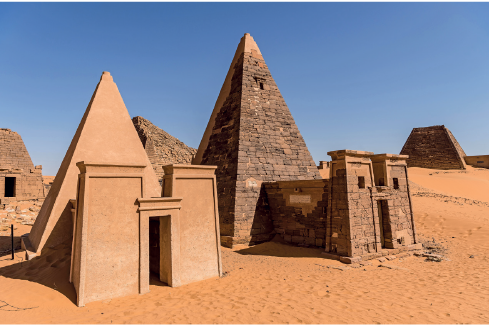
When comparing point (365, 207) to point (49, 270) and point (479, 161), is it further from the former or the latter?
point (479, 161)

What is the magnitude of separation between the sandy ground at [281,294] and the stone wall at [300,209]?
716mm

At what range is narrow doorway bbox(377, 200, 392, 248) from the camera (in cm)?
893

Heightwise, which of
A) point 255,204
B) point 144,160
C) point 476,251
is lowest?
point 476,251

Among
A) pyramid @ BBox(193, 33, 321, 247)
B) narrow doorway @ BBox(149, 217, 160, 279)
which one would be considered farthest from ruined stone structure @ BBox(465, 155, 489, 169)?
narrow doorway @ BBox(149, 217, 160, 279)

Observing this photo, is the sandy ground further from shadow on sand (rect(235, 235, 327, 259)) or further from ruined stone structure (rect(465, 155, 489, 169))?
ruined stone structure (rect(465, 155, 489, 169))

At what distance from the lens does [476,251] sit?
928cm

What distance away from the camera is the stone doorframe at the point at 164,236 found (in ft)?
18.3

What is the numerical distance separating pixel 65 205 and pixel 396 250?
9.94 metres

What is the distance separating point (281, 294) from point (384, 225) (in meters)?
5.29

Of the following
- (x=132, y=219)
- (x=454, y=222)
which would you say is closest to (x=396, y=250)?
(x=454, y=222)

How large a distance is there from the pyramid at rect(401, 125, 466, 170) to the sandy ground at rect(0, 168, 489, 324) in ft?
90.0

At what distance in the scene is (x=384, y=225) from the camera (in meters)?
9.09

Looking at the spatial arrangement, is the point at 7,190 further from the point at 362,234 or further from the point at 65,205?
the point at 362,234

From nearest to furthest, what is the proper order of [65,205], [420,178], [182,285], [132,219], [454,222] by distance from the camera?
[132,219], [182,285], [65,205], [454,222], [420,178]
